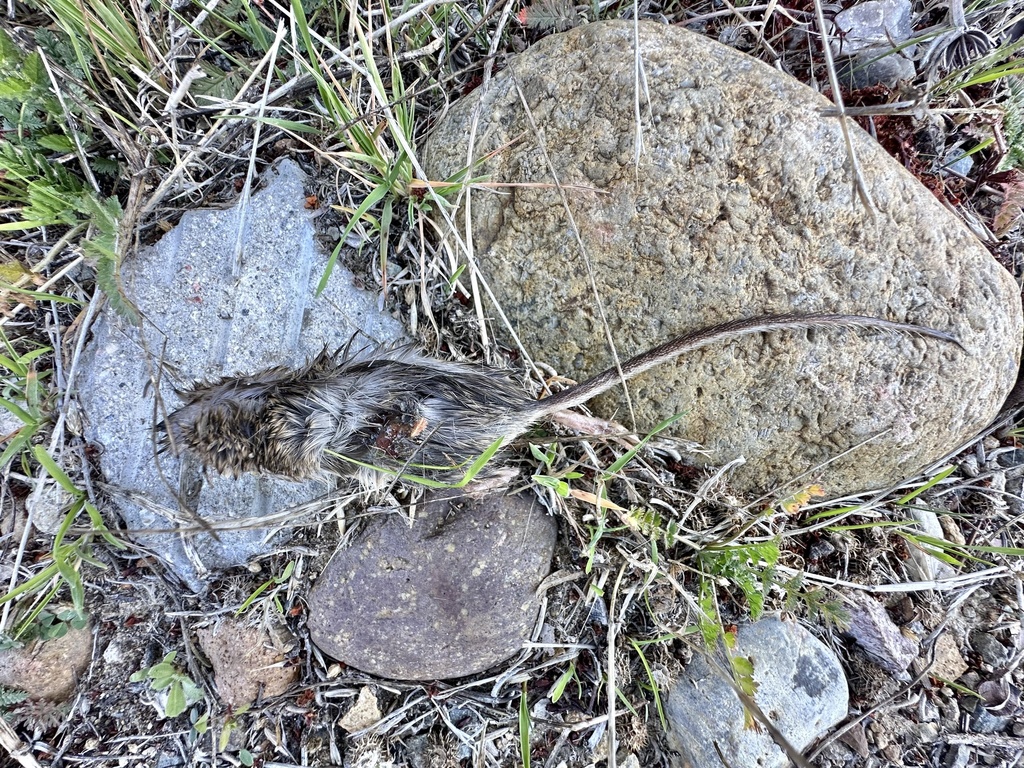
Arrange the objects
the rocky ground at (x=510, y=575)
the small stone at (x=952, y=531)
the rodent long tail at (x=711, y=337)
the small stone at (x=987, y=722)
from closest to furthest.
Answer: the rodent long tail at (x=711, y=337) → the rocky ground at (x=510, y=575) → the small stone at (x=987, y=722) → the small stone at (x=952, y=531)

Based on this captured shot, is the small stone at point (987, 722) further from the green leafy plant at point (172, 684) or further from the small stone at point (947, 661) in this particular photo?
the green leafy plant at point (172, 684)

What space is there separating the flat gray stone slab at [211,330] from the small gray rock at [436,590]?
478 mm

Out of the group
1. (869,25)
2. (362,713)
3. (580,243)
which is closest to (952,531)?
(580,243)

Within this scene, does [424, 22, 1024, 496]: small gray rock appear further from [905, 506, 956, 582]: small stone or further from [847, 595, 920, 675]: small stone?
[847, 595, 920, 675]: small stone

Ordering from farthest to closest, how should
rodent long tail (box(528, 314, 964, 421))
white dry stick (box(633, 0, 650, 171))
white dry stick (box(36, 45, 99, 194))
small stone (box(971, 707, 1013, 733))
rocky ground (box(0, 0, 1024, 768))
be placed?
small stone (box(971, 707, 1013, 733))
rocky ground (box(0, 0, 1024, 768))
white dry stick (box(36, 45, 99, 194))
rodent long tail (box(528, 314, 964, 421))
white dry stick (box(633, 0, 650, 171))

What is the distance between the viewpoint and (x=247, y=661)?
9.48 ft

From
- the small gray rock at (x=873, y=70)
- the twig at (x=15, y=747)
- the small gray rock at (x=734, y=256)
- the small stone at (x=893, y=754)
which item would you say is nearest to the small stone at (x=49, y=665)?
the twig at (x=15, y=747)

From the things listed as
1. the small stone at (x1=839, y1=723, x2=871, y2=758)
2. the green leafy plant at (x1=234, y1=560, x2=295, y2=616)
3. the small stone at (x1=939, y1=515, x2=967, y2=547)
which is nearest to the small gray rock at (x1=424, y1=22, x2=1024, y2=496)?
the small stone at (x1=939, y1=515, x2=967, y2=547)

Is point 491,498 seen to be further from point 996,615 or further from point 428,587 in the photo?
point 996,615

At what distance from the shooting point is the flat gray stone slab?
9.86 feet

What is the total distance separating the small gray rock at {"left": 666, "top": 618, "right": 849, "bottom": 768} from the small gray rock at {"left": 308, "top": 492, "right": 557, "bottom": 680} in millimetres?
817

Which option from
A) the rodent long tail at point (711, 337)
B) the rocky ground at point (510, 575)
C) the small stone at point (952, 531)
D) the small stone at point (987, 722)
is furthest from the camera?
the small stone at point (952, 531)

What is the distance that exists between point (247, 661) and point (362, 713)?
23.2 inches

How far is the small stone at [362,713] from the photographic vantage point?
288cm
